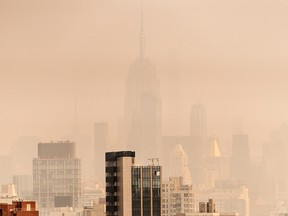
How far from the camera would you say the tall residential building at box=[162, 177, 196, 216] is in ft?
71.5

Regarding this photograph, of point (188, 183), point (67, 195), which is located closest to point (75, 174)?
point (67, 195)

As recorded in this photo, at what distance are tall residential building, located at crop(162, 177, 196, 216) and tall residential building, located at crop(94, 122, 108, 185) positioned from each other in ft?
3.44

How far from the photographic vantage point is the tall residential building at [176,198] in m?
21.8

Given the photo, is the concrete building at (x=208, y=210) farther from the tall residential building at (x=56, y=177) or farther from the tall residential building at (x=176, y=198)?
the tall residential building at (x=56, y=177)

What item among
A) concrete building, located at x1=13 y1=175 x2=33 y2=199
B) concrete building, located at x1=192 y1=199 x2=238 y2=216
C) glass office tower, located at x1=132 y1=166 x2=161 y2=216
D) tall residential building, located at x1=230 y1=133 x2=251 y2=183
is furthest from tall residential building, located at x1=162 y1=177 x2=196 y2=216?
concrete building, located at x1=13 y1=175 x2=33 y2=199

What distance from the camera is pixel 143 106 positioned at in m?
26.8

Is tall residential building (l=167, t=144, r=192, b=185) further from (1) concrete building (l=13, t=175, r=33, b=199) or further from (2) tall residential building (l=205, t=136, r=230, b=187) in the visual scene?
(1) concrete building (l=13, t=175, r=33, b=199)

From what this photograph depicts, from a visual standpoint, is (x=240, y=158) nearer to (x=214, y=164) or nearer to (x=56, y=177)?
(x=214, y=164)

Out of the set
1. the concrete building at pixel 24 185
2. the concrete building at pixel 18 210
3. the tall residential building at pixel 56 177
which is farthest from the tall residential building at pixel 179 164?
the concrete building at pixel 18 210

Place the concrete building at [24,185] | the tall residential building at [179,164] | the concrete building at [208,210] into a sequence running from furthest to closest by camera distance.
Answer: the concrete building at [24,185], the tall residential building at [179,164], the concrete building at [208,210]

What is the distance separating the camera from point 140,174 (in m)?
19.4

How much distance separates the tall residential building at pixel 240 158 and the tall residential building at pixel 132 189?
790cm

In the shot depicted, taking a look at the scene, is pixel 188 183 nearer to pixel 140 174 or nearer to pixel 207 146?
pixel 207 146

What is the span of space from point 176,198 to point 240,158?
13.0 ft
